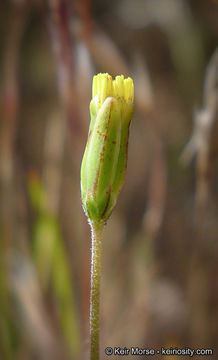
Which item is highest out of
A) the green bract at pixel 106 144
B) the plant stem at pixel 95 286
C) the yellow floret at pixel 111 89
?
the yellow floret at pixel 111 89

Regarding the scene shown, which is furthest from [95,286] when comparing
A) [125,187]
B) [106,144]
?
[125,187]

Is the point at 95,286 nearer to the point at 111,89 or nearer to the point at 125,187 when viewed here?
the point at 111,89

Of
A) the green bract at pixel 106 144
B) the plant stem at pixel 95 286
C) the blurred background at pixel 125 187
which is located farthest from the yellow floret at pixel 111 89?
the blurred background at pixel 125 187

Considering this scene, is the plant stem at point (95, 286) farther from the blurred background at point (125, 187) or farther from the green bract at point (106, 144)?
the blurred background at point (125, 187)

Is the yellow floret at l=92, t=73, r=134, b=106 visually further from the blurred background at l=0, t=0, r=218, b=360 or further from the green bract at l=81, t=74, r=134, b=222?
the blurred background at l=0, t=0, r=218, b=360

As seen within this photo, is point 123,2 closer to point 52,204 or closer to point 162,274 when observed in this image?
point 52,204

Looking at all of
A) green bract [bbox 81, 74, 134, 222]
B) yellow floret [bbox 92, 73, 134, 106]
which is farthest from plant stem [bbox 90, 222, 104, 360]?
yellow floret [bbox 92, 73, 134, 106]
